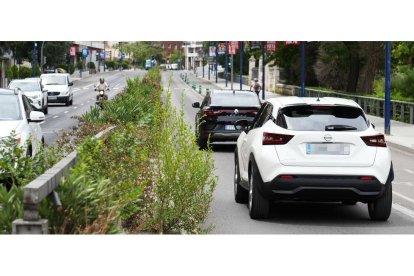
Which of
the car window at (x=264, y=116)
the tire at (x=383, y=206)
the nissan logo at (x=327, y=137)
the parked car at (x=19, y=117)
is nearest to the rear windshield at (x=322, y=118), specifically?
the nissan logo at (x=327, y=137)

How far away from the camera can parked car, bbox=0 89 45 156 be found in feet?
49.4

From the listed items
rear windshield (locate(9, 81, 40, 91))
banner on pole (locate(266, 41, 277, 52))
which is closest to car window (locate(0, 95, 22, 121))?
rear windshield (locate(9, 81, 40, 91))

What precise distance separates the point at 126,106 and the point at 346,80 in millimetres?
47058

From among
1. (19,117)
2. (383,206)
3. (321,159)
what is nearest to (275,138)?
(321,159)

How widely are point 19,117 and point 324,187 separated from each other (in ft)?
21.9

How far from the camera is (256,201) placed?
11742 mm

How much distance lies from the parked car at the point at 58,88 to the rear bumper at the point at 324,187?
42.5 meters

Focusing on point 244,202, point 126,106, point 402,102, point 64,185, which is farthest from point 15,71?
point 64,185

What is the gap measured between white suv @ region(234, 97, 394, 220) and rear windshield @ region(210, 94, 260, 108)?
11.3 meters

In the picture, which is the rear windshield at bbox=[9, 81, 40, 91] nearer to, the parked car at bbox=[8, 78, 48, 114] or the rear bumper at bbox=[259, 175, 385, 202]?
the parked car at bbox=[8, 78, 48, 114]

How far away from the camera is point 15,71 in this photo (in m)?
80.2

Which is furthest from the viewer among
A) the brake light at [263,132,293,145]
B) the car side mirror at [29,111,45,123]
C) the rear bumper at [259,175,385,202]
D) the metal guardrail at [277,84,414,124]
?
the metal guardrail at [277,84,414,124]

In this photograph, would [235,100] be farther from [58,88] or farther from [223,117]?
[58,88]
